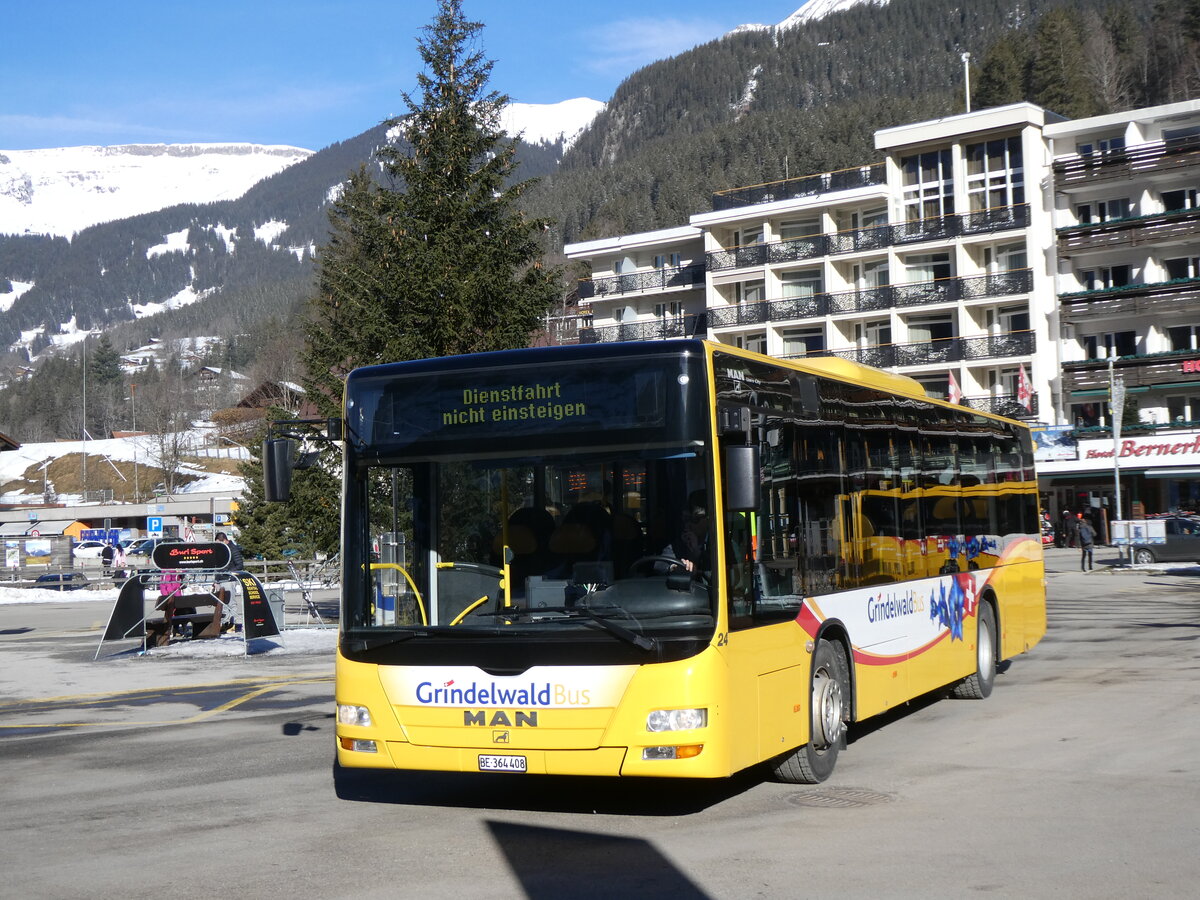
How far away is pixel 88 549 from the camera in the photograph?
251 feet

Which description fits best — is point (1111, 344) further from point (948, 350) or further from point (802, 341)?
point (802, 341)

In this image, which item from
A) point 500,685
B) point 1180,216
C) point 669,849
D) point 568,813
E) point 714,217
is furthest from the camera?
point 714,217

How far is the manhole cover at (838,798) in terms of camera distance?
8.56m

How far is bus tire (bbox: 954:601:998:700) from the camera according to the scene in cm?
1349

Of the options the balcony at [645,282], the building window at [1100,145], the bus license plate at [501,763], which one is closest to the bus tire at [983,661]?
the bus license plate at [501,763]

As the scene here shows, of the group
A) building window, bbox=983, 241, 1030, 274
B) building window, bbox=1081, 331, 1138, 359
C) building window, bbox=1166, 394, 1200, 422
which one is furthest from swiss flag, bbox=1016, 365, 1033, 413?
building window, bbox=983, 241, 1030, 274

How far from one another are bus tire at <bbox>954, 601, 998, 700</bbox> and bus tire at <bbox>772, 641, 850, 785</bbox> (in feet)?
13.5

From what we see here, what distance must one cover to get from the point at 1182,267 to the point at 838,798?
195 ft

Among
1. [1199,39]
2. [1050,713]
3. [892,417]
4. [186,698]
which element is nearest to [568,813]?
[892,417]

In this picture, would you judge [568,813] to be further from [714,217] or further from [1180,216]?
[714,217]

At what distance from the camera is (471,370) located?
342 inches

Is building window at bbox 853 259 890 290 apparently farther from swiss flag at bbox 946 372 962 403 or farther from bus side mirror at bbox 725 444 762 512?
bus side mirror at bbox 725 444 762 512

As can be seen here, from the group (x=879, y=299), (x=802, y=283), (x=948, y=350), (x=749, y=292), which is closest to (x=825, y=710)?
(x=948, y=350)

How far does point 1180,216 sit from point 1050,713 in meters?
53.8
